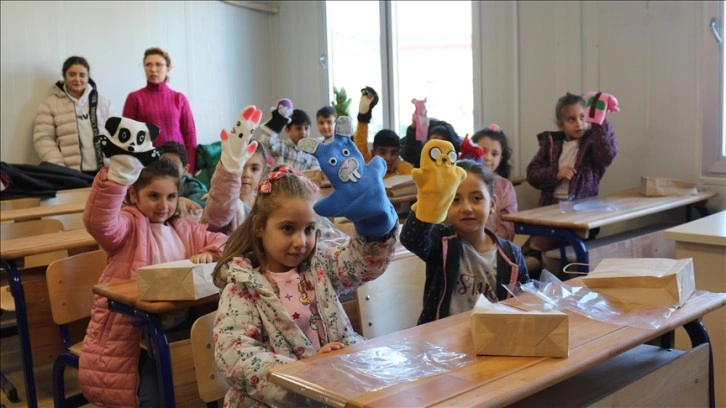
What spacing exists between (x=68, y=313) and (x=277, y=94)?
4.86 metres

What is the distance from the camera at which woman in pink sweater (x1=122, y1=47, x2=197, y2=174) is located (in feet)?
17.5

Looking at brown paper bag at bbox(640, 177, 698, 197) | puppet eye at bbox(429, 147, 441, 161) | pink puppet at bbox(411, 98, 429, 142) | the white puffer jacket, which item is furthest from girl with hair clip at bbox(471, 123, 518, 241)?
the white puffer jacket

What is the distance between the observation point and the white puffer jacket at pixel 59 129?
533 centimetres

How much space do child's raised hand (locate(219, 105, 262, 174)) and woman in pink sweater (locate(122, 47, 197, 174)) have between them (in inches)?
115

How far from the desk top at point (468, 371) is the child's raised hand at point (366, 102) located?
103 inches

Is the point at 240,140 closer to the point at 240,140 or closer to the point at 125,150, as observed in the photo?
the point at 240,140

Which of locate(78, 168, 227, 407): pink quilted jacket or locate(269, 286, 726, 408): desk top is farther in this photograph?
locate(78, 168, 227, 407): pink quilted jacket

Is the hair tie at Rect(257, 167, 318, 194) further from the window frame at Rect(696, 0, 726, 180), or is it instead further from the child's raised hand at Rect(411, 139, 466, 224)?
the window frame at Rect(696, 0, 726, 180)

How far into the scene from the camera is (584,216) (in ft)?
10.8

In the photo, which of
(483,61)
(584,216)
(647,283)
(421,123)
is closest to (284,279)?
(647,283)

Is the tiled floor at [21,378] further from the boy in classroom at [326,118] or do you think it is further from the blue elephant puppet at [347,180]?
the boy in classroom at [326,118]

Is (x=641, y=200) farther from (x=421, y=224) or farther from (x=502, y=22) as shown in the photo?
(x=421, y=224)

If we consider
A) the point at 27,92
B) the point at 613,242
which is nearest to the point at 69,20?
the point at 27,92

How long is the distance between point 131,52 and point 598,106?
3.80 metres
